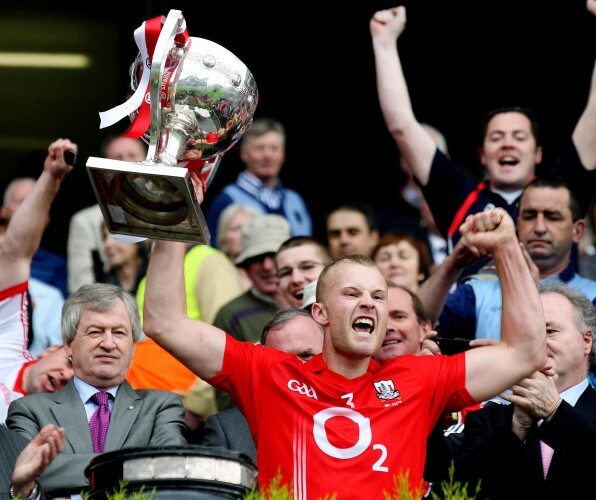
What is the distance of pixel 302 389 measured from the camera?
17.6 feet

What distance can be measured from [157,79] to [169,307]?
92cm

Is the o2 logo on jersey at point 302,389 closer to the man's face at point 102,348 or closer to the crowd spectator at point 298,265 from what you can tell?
the man's face at point 102,348

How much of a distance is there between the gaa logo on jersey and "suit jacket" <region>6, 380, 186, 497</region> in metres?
0.89

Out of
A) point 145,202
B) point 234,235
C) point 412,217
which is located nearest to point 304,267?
point 234,235

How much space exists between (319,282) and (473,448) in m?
0.89

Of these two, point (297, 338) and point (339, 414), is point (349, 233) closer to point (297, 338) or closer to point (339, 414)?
point (297, 338)

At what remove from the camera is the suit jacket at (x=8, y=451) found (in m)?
5.19

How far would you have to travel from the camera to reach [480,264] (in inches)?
300

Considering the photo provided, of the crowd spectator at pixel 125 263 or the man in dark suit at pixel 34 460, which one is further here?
the crowd spectator at pixel 125 263

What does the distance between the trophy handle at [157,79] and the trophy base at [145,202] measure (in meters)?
0.10

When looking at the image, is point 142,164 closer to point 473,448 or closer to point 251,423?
point 251,423

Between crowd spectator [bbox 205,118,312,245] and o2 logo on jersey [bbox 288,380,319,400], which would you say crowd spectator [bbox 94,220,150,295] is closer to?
crowd spectator [bbox 205,118,312,245]

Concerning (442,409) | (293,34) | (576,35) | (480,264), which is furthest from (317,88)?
(442,409)

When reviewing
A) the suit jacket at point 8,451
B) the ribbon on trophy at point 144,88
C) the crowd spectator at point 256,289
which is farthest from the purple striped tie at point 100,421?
the ribbon on trophy at point 144,88
